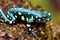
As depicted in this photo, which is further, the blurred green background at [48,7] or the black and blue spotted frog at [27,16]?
the blurred green background at [48,7]

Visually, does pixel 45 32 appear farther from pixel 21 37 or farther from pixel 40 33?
pixel 21 37

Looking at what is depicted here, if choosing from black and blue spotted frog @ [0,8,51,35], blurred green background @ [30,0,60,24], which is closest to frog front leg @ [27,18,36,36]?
black and blue spotted frog @ [0,8,51,35]

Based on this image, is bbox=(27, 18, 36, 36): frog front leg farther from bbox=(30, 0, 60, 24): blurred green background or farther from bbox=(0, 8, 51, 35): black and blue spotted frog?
bbox=(30, 0, 60, 24): blurred green background

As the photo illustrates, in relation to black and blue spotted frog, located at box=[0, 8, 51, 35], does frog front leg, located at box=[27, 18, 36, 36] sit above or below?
below

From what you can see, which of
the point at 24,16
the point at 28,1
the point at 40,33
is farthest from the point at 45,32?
the point at 28,1

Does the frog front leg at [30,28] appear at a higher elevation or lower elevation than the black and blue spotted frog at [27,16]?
lower

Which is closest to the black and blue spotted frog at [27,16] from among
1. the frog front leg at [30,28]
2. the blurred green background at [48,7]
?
the frog front leg at [30,28]

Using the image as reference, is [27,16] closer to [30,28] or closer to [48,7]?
[30,28]

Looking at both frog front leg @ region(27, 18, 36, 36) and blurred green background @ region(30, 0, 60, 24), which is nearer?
frog front leg @ region(27, 18, 36, 36)

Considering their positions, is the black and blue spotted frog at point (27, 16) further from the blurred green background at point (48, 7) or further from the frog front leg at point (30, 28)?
the blurred green background at point (48, 7)
